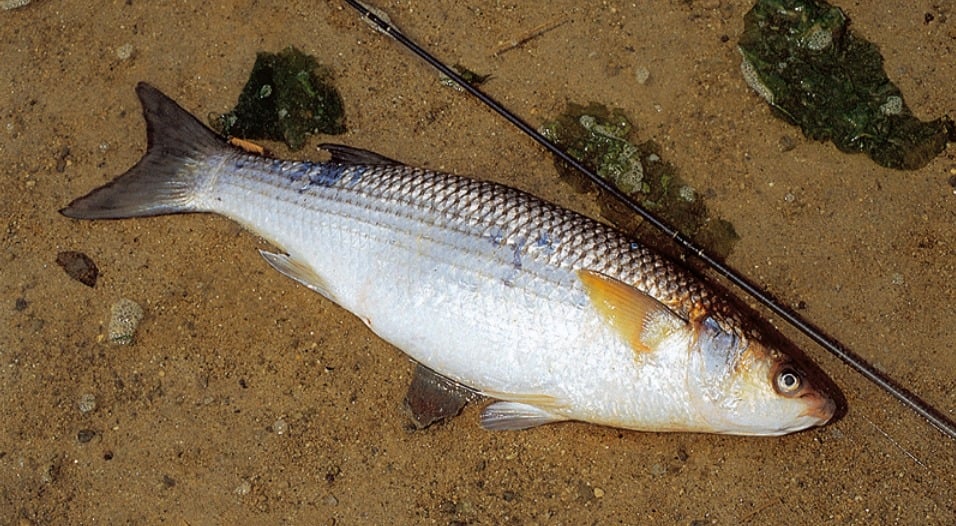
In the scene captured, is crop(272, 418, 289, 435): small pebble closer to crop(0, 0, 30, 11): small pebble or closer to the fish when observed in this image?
the fish

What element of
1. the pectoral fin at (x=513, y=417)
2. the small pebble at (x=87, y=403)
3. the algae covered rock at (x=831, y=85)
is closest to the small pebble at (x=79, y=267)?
the small pebble at (x=87, y=403)

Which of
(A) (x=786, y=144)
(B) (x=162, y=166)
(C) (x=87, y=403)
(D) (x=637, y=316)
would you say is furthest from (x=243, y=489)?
(A) (x=786, y=144)

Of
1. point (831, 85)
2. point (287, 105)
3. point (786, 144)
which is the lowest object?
point (287, 105)

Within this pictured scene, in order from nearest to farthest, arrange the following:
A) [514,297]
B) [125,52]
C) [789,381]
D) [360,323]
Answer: [789,381] → [514,297] → [360,323] → [125,52]

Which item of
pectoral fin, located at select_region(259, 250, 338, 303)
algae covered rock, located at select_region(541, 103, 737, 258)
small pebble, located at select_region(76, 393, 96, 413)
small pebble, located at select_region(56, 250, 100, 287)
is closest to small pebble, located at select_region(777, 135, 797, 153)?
algae covered rock, located at select_region(541, 103, 737, 258)

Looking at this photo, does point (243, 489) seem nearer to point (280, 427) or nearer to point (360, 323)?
point (280, 427)

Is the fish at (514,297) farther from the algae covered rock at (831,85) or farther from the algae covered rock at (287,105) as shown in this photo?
the algae covered rock at (831,85)

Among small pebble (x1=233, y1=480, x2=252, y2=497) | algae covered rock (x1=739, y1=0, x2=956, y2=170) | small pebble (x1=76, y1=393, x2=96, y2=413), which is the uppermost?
algae covered rock (x1=739, y1=0, x2=956, y2=170)
